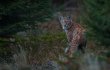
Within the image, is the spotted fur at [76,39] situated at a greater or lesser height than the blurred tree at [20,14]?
lesser

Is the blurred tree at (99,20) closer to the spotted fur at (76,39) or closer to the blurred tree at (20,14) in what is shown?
the blurred tree at (20,14)

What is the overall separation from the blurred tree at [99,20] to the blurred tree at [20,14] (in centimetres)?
245

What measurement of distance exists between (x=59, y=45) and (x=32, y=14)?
2577mm

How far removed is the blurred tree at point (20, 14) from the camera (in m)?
10.4

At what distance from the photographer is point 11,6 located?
34.0 feet

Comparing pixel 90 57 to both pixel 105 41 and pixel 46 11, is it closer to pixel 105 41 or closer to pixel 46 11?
pixel 105 41

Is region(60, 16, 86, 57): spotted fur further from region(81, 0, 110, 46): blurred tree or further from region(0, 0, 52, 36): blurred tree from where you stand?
region(81, 0, 110, 46): blurred tree

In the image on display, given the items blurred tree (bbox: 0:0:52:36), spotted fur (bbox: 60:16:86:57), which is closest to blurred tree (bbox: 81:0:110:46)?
blurred tree (bbox: 0:0:52:36)

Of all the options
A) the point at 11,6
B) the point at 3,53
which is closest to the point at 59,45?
the point at 3,53

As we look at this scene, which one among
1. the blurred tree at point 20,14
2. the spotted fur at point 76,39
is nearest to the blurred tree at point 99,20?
the blurred tree at point 20,14

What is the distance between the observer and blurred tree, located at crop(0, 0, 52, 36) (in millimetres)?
10438

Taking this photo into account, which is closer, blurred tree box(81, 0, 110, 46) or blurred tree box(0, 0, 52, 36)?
blurred tree box(81, 0, 110, 46)

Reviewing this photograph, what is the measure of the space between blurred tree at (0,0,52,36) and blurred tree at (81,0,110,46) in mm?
2450

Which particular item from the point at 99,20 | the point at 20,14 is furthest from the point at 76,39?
the point at 99,20
